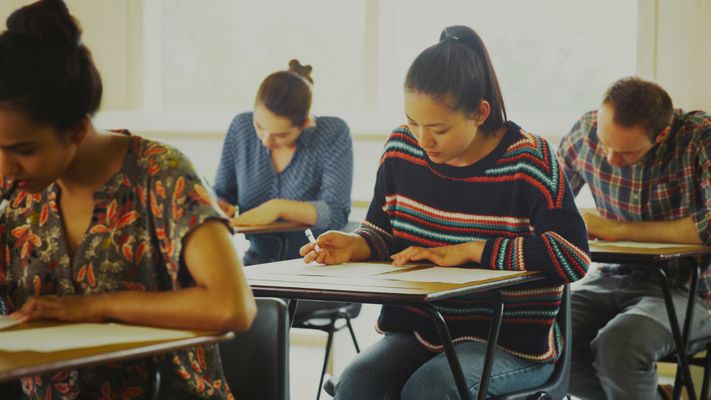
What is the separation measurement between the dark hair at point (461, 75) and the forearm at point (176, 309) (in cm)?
94

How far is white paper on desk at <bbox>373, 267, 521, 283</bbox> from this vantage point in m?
1.87

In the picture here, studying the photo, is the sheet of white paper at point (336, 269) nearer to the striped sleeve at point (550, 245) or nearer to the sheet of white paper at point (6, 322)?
the striped sleeve at point (550, 245)

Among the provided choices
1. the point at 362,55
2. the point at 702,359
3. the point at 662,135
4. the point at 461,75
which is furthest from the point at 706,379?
the point at 362,55

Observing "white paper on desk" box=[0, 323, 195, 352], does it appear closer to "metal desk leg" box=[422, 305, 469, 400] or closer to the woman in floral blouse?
the woman in floral blouse

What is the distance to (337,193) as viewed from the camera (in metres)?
3.48

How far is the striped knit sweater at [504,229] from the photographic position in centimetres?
204

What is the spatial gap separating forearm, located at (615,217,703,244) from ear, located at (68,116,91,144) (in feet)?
6.08

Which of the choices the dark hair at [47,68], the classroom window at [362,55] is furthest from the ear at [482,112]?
the classroom window at [362,55]

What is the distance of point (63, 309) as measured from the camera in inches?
52.0

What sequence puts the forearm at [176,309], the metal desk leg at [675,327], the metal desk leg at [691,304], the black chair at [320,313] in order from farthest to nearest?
1. the black chair at [320,313]
2. the metal desk leg at [691,304]
3. the metal desk leg at [675,327]
4. the forearm at [176,309]

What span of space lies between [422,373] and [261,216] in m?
1.48

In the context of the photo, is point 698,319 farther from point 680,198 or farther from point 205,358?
point 205,358

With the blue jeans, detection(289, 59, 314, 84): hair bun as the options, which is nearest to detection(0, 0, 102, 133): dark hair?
the blue jeans

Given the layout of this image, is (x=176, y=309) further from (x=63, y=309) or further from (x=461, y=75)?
(x=461, y=75)
